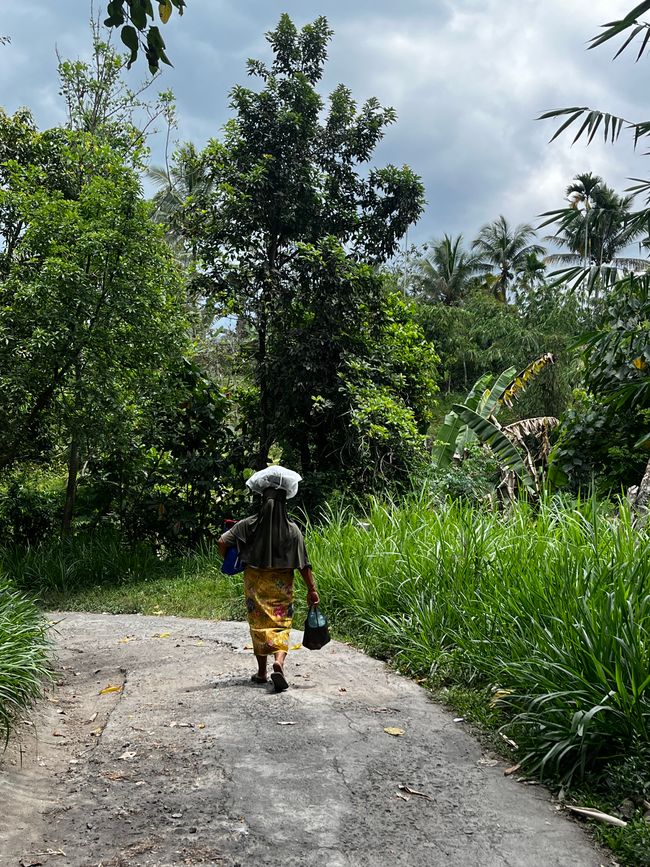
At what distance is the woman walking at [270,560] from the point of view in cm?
573

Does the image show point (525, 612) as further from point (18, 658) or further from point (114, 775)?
point (18, 658)

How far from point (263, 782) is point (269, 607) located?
1.86 m

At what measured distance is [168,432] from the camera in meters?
12.8

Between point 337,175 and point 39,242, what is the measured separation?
18.8 feet

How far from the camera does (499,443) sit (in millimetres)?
11992

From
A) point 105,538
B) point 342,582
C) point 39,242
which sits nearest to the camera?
point 342,582

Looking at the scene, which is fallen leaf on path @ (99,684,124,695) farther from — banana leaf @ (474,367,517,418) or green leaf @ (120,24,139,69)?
banana leaf @ (474,367,517,418)

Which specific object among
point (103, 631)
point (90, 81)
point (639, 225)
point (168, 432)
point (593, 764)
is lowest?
point (103, 631)

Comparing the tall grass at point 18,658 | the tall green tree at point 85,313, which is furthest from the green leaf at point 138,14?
the tall green tree at point 85,313

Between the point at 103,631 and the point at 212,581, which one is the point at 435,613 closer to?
the point at 103,631

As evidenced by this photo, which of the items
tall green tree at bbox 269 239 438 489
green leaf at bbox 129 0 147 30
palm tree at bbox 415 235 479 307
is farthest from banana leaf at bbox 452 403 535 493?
palm tree at bbox 415 235 479 307

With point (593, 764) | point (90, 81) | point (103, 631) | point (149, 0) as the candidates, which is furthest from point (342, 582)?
point (90, 81)

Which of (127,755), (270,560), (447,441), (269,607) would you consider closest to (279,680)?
(269,607)

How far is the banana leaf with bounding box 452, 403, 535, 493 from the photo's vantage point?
39.2 feet
